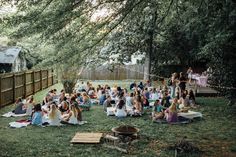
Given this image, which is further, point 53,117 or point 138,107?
point 138,107

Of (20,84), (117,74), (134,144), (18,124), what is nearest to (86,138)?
(134,144)

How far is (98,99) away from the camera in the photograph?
76.9 feet

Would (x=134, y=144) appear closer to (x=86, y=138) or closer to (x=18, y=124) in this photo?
(x=86, y=138)

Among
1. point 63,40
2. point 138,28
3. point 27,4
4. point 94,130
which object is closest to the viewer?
point 27,4

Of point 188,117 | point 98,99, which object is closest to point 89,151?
point 188,117

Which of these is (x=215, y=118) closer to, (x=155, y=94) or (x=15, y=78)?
(x=155, y=94)

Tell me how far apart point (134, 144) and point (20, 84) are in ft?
45.3

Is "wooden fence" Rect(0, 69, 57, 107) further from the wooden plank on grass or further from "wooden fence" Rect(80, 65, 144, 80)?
"wooden fence" Rect(80, 65, 144, 80)

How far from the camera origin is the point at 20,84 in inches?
953

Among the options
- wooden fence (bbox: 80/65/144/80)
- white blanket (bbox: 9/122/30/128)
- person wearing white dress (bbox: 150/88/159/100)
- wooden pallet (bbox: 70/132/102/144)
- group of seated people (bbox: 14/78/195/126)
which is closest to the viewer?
wooden pallet (bbox: 70/132/102/144)

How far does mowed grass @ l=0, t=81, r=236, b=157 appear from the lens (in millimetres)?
11688

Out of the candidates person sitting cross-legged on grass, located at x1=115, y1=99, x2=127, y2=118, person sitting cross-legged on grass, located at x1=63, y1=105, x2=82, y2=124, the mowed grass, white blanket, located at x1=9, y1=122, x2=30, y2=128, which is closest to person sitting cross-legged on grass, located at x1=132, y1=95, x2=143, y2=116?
the mowed grass

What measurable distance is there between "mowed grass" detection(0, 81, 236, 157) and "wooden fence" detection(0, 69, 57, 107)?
212 cm

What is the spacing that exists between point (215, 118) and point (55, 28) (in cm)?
1180
